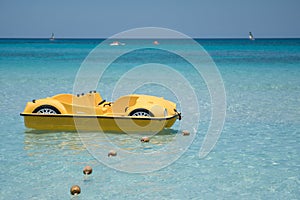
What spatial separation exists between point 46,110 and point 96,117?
4.23 ft

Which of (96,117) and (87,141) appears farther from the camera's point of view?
(96,117)

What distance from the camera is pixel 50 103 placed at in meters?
10.8

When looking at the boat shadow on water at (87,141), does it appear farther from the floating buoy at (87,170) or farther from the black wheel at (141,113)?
the floating buoy at (87,170)

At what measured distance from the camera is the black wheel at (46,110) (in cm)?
1079

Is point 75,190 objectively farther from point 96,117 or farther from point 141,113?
point 141,113

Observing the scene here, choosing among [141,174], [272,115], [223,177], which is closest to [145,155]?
[141,174]

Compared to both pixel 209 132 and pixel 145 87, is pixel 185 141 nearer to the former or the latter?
pixel 209 132

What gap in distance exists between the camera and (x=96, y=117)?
415 inches

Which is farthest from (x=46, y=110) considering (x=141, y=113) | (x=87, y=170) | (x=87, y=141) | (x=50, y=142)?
(x=87, y=170)

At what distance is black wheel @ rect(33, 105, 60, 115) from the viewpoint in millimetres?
10789

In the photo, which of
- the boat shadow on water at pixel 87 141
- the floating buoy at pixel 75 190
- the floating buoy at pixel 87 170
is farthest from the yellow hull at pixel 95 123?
the floating buoy at pixel 75 190

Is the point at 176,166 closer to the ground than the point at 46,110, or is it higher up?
closer to the ground

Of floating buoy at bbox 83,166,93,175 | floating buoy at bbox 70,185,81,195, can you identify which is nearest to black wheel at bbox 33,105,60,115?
floating buoy at bbox 83,166,93,175

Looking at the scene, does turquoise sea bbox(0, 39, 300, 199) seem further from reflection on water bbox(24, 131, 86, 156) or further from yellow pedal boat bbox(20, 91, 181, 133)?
yellow pedal boat bbox(20, 91, 181, 133)
